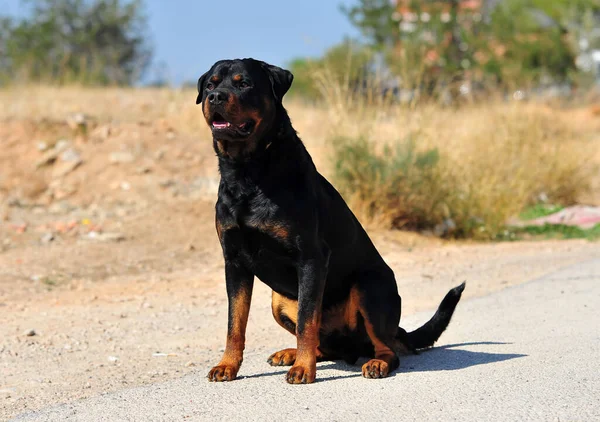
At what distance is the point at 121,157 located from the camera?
47.2 ft

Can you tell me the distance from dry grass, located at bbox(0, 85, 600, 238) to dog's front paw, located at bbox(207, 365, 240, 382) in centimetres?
665

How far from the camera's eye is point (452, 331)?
6.58m

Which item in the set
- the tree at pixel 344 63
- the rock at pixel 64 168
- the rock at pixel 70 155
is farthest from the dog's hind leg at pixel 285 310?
the rock at pixel 70 155

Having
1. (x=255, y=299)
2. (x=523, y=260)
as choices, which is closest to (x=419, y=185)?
(x=523, y=260)

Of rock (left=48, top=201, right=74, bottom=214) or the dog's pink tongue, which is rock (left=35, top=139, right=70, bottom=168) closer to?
rock (left=48, top=201, right=74, bottom=214)

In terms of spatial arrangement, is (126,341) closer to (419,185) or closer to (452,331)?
(452,331)

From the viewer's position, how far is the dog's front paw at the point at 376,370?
4.98 meters

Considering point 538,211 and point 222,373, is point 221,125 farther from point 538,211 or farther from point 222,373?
point 538,211

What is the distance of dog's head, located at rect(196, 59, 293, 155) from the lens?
4.70 metres

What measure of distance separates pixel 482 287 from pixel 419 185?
322 cm

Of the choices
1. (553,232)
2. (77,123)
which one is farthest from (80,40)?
(553,232)

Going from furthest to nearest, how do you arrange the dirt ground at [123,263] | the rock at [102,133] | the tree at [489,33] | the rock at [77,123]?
the tree at [489,33] < the rock at [77,123] < the rock at [102,133] < the dirt ground at [123,263]

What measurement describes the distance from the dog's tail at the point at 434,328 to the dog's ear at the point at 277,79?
1.70 metres

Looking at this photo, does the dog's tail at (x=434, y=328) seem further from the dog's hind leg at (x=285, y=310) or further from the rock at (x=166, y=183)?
the rock at (x=166, y=183)
